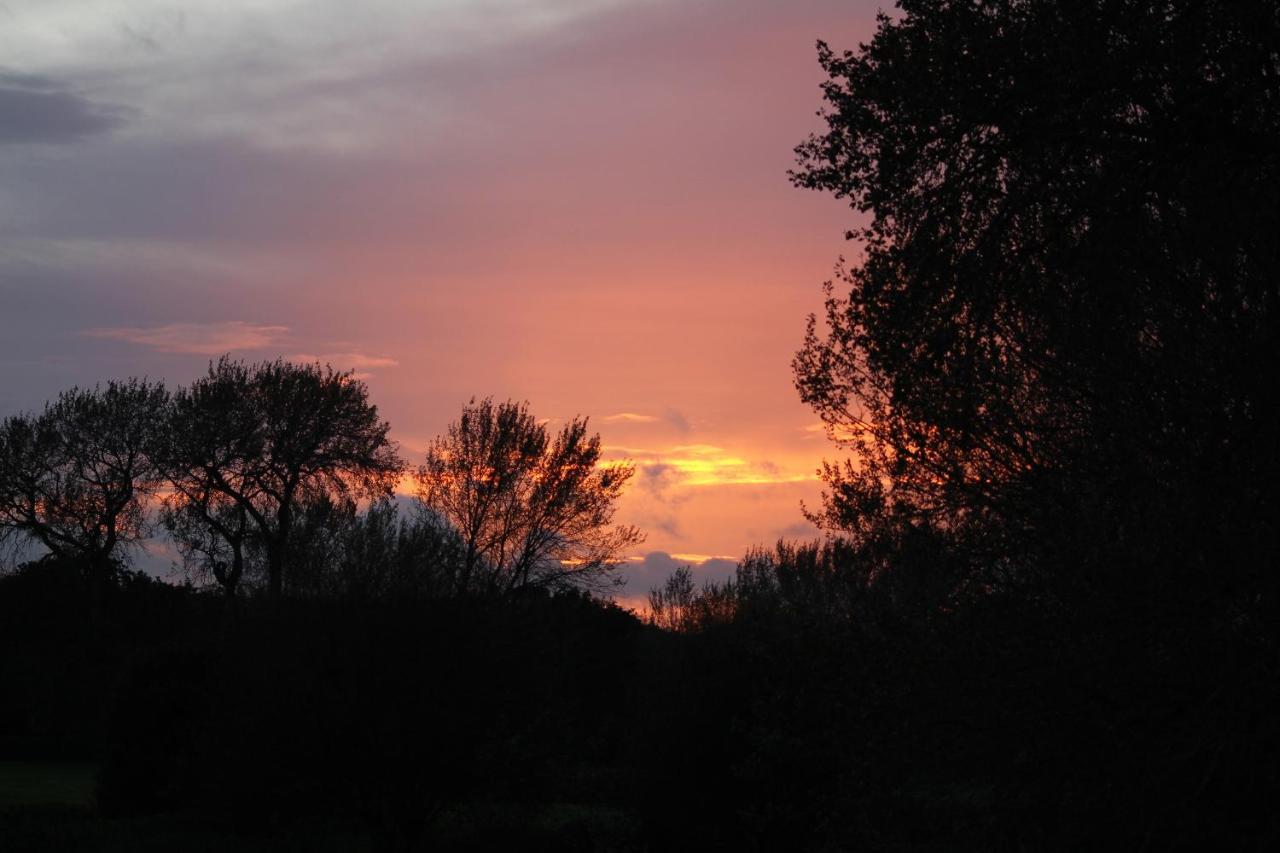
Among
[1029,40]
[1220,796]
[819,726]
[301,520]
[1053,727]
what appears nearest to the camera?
[1220,796]

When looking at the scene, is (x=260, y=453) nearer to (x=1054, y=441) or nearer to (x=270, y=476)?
(x=270, y=476)

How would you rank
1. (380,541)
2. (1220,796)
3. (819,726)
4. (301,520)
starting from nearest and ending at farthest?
1. (1220,796)
2. (819,726)
3. (380,541)
4. (301,520)

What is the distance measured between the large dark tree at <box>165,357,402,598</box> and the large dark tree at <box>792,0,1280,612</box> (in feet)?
116

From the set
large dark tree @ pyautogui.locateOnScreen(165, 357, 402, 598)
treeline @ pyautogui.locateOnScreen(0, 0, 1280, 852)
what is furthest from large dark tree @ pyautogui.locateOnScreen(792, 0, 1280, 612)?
large dark tree @ pyautogui.locateOnScreen(165, 357, 402, 598)

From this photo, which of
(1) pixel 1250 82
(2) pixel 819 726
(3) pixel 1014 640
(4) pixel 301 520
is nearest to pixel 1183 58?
(1) pixel 1250 82

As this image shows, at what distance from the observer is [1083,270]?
36.2 feet

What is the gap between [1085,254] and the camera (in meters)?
11.0

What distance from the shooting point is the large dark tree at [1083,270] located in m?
9.61

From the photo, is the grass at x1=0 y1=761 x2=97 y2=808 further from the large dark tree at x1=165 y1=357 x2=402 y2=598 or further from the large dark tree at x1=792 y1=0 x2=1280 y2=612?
the large dark tree at x1=792 y1=0 x2=1280 y2=612

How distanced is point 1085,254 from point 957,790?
481cm

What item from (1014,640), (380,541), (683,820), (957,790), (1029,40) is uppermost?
(1029,40)

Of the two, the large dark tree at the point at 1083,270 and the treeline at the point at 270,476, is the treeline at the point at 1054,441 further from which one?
the treeline at the point at 270,476

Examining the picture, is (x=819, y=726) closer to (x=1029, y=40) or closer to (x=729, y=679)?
(x=729, y=679)

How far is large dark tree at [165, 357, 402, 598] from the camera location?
45.3m
